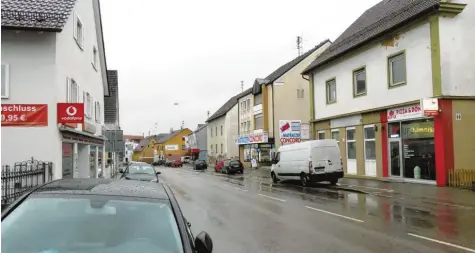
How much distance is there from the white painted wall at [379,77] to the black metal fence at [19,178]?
16163 millimetres

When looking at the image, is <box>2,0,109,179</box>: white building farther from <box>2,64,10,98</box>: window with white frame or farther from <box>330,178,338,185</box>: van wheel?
<box>330,178,338,185</box>: van wheel

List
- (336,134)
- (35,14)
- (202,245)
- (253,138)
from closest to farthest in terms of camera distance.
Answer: (202,245), (35,14), (336,134), (253,138)

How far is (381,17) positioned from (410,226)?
62.0 feet

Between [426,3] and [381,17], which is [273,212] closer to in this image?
[426,3]

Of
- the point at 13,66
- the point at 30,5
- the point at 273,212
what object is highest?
the point at 30,5

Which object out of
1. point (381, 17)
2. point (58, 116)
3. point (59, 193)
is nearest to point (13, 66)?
point (58, 116)

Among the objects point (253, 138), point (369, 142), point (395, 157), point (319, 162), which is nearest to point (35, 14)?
point (319, 162)

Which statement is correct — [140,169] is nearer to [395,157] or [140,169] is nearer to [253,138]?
[395,157]

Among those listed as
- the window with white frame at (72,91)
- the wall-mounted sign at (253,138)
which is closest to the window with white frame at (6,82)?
the window with white frame at (72,91)

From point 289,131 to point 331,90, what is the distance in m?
4.73

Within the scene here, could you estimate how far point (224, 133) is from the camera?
6225 centimetres

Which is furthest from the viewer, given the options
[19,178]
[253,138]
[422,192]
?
[253,138]

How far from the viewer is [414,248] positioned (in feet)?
24.2

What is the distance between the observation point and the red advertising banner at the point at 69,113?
1316 centimetres
